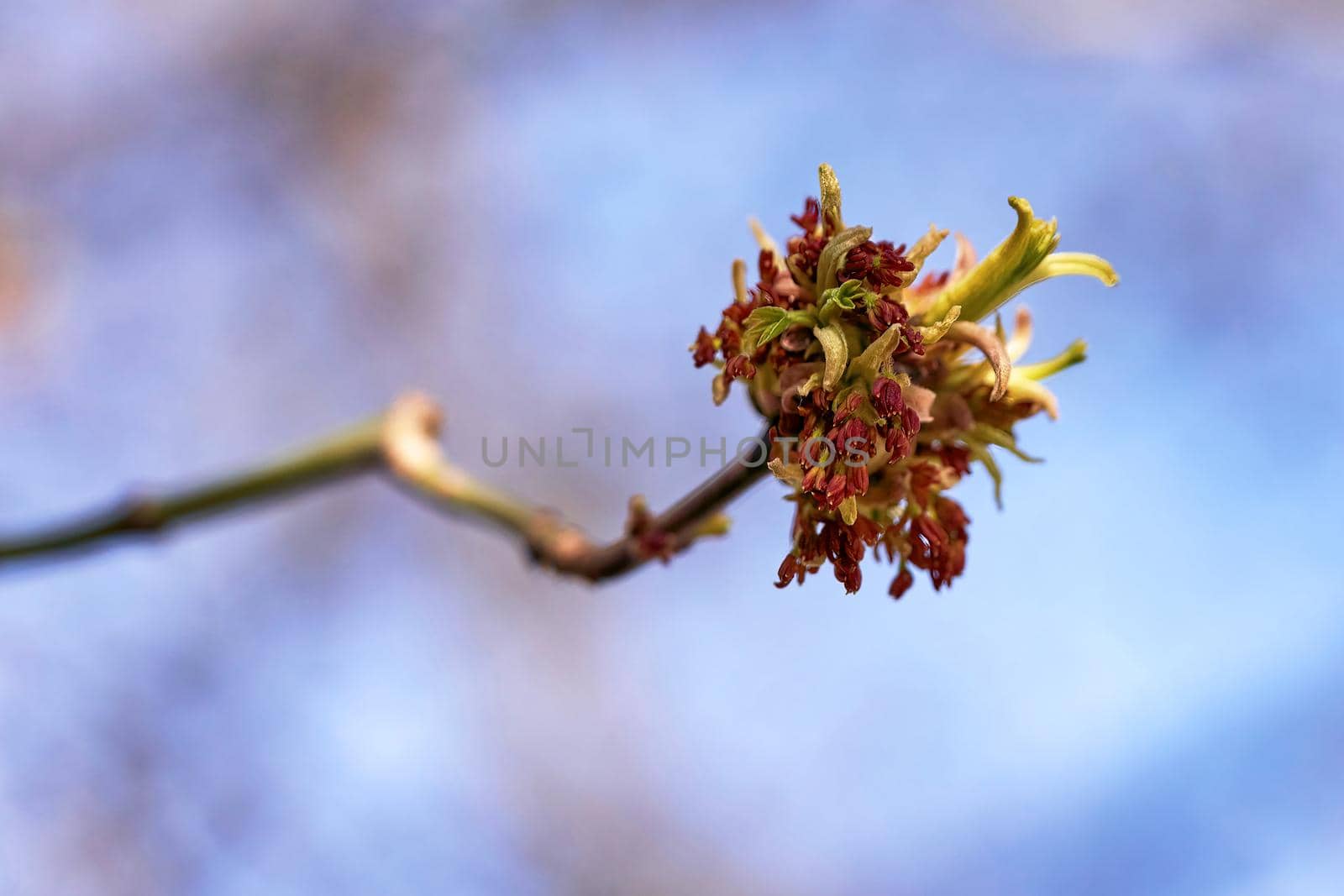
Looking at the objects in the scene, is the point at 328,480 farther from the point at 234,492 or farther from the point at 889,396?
the point at 889,396

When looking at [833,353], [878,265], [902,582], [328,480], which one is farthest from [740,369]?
[328,480]

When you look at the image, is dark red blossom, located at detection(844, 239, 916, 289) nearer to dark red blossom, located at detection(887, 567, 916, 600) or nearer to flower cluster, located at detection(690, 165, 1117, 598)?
flower cluster, located at detection(690, 165, 1117, 598)

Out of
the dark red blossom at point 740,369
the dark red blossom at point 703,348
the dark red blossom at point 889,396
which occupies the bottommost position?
the dark red blossom at point 889,396

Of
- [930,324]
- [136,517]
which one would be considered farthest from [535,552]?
[136,517]

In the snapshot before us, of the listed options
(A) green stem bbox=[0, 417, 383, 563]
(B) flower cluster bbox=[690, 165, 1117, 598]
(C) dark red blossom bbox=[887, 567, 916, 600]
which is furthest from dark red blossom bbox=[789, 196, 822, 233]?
(A) green stem bbox=[0, 417, 383, 563]

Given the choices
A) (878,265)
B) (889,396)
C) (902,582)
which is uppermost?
(878,265)

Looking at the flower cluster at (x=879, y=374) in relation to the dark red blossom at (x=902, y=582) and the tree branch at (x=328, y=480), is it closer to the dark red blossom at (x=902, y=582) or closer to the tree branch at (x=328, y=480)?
the dark red blossom at (x=902, y=582)

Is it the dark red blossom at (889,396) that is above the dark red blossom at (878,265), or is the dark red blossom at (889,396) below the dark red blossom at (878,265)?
below

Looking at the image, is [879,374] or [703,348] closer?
[879,374]

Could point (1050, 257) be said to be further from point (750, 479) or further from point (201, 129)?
point (201, 129)

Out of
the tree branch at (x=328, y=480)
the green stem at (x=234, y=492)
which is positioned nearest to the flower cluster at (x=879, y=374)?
the tree branch at (x=328, y=480)
